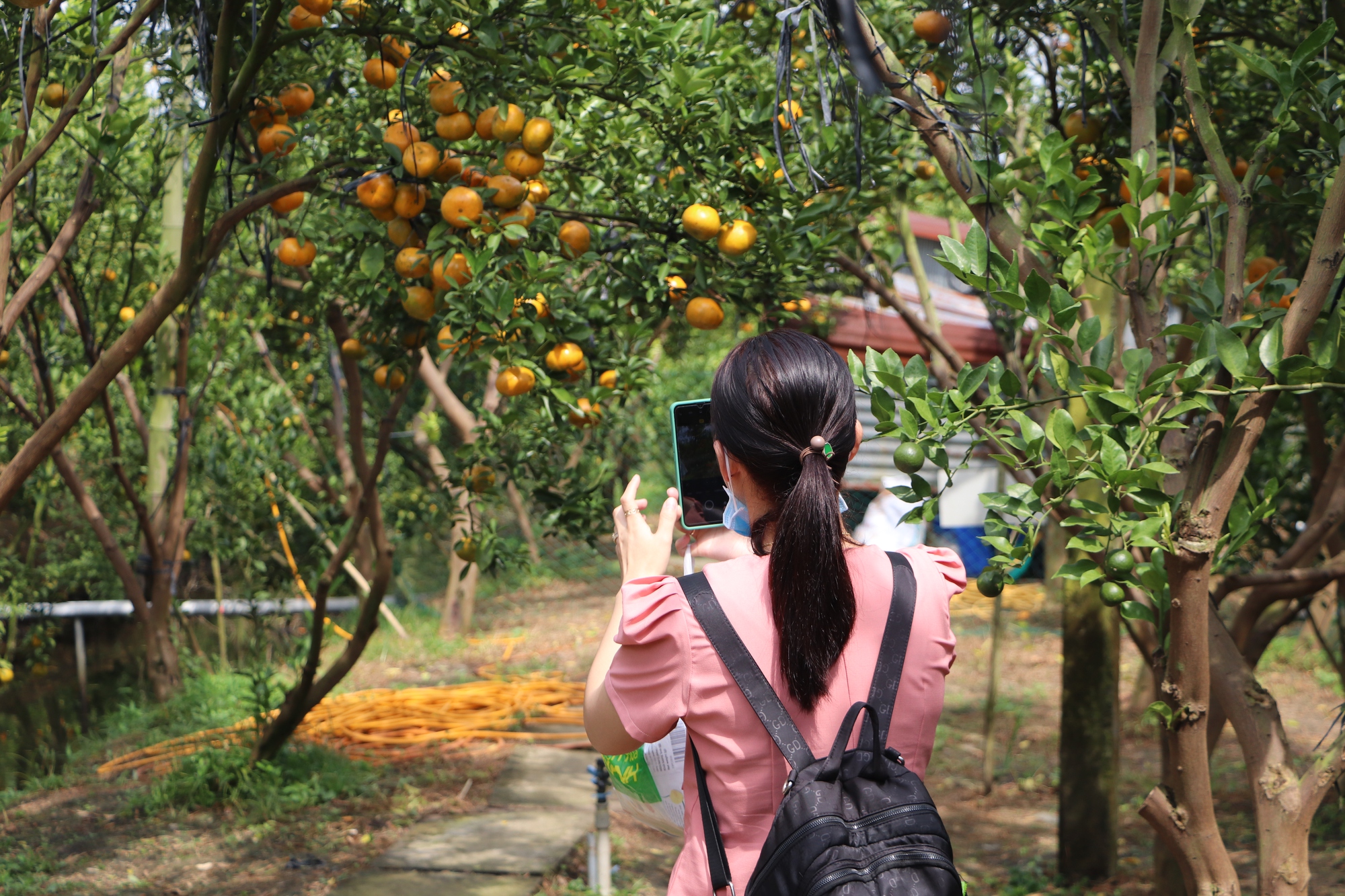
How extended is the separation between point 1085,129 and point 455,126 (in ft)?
4.99

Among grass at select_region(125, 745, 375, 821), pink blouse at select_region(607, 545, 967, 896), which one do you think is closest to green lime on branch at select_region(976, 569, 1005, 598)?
pink blouse at select_region(607, 545, 967, 896)

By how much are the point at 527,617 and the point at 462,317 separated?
6.76 meters

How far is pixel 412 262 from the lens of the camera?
2.44m

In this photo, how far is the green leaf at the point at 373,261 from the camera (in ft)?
8.04

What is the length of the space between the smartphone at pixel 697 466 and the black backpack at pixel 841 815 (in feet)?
1.17

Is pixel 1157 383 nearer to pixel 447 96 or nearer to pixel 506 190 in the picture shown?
pixel 506 190

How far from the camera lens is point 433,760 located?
475 cm

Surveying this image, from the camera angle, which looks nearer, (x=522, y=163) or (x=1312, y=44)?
(x=1312, y=44)

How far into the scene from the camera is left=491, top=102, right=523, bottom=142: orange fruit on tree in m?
2.38

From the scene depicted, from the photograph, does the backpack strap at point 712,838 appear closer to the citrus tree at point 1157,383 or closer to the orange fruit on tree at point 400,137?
the citrus tree at point 1157,383

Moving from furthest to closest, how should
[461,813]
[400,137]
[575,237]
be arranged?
1. [461,813]
2. [575,237]
3. [400,137]

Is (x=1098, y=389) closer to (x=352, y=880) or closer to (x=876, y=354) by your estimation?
(x=876, y=354)

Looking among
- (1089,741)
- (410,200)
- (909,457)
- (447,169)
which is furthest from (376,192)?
(1089,741)

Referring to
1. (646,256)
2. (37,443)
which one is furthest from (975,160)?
(37,443)
